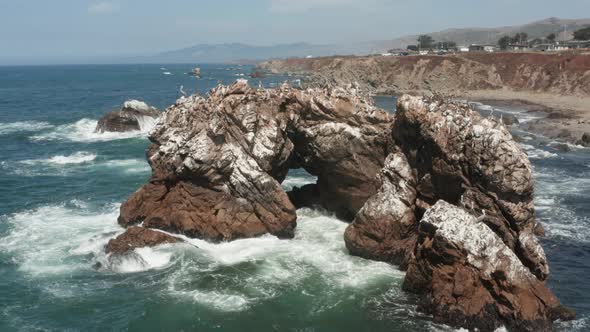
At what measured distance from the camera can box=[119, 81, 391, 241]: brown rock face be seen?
3073 cm

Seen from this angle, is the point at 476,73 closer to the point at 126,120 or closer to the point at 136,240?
the point at 126,120

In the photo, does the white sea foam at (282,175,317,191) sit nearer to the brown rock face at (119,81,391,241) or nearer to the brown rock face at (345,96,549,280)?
the brown rock face at (119,81,391,241)

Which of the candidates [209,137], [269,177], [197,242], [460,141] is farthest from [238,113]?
[460,141]

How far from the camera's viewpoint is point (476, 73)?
13175 cm

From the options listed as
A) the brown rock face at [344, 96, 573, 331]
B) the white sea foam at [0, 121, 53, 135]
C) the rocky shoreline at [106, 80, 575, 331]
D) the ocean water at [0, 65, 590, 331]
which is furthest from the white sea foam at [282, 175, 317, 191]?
the white sea foam at [0, 121, 53, 135]

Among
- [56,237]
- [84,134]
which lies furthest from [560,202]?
[84,134]

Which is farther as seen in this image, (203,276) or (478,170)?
(203,276)

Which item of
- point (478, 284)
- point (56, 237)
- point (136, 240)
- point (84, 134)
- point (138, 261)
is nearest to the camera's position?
point (478, 284)

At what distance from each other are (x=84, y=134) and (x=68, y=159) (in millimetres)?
17460

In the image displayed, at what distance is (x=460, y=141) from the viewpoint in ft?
83.3

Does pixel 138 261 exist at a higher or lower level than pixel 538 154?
higher

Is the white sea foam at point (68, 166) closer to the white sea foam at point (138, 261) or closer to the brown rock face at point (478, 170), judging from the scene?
the white sea foam at point (138, 261)

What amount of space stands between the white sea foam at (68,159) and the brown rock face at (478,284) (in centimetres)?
4236

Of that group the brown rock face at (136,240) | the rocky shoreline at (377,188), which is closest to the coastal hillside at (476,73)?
the rocky shoreline at (377,188)
